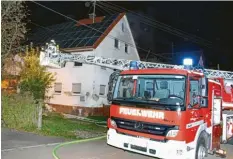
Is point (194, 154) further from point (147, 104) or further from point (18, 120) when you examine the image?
point (18, 120)

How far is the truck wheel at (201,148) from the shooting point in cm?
681

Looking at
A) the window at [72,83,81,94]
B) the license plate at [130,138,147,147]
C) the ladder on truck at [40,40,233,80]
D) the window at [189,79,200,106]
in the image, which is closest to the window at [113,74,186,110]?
the window at [189,79,200,106]

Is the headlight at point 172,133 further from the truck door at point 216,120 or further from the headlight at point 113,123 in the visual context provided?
the truck door at point 216,120

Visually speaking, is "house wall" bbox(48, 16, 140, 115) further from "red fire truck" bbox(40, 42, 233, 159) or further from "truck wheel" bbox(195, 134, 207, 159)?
"truck wheel" bbox(195, 134, 207, 159)

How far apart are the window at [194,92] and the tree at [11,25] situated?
686cm

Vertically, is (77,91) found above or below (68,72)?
below

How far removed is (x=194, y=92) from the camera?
6.72 m

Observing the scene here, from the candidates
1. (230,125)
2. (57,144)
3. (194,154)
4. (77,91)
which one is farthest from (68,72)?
(194,154)

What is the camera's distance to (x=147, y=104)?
21.8ft

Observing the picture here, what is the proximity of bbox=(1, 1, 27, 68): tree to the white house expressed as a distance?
37.5 ft

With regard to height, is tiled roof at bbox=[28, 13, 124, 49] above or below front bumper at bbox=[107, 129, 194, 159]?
above

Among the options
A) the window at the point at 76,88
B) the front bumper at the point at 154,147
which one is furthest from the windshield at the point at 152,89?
the window at the point at 76,88

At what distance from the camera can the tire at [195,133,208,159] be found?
22.3 feet

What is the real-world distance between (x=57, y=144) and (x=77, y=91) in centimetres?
1420
